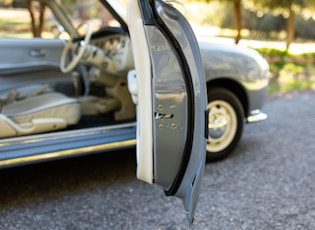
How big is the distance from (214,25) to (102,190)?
2146 centimetres

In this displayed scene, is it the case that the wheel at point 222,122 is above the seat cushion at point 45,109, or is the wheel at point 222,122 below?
below

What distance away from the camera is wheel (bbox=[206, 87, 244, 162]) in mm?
4184

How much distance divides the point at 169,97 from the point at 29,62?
247 centimetres

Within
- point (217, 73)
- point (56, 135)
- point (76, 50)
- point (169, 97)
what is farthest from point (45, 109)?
point (217, 73)

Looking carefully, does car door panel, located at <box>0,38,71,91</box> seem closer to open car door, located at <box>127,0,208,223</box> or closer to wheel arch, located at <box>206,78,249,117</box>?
wheel arch, located at <box>206,78,249,117</box>

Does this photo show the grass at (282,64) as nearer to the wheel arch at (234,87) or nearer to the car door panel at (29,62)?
the wheel arch at (234,87)

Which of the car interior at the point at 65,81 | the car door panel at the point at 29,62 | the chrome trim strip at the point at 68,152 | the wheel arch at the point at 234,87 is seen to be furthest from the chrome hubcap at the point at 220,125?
the car door panel at the point at 29,62

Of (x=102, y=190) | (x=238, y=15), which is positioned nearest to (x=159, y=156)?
(x=102, y=190)

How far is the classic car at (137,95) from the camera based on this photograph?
2.67m

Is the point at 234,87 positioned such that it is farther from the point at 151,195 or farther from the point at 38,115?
the point at 38,115

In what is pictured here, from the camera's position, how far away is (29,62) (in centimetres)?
460

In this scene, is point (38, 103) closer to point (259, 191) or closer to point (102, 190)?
point (102, 190)

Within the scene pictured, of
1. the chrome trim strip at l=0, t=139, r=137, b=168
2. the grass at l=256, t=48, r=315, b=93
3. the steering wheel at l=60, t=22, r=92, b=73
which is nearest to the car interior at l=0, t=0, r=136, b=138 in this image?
the steering wheel at l=60, t=22, r=92, b=73

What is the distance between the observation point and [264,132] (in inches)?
215
